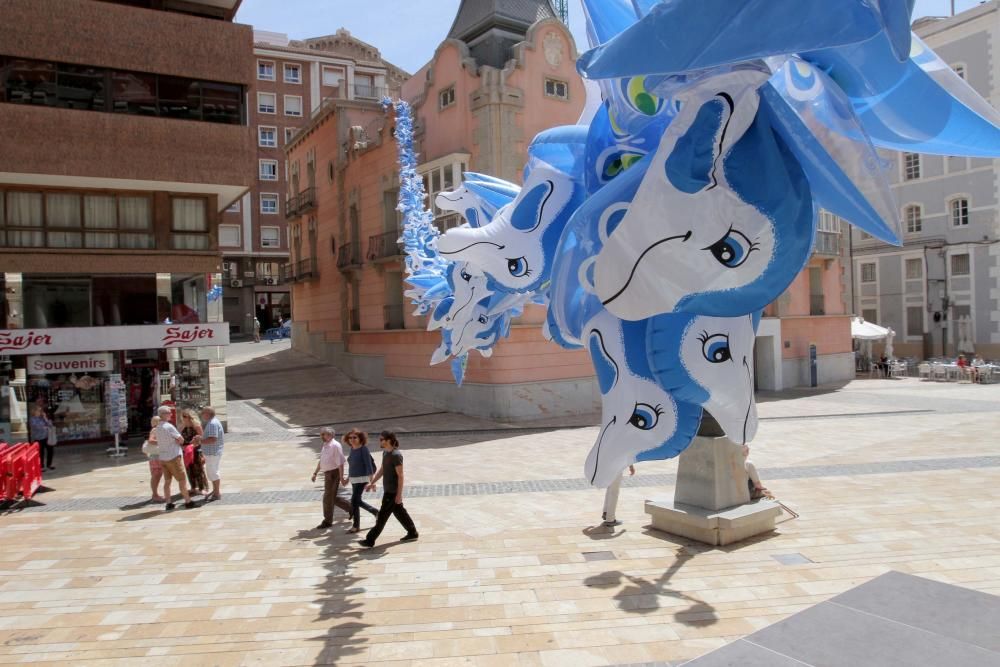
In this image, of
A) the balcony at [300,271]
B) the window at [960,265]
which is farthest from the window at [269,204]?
the window at [960,265]

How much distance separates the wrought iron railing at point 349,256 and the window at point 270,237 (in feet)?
74.2

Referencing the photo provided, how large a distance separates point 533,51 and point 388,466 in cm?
1624

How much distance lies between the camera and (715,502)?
360 inches

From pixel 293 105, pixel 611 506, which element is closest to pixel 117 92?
pixel 611 506

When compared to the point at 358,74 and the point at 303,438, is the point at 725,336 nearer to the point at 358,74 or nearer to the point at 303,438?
the point at 303,438

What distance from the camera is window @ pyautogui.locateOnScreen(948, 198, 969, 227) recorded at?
119ft

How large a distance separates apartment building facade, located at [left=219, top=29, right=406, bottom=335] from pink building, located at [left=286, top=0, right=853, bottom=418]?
16.1 meters

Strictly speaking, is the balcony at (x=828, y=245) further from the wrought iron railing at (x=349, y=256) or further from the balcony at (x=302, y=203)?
the balcony at (x=302, y=203)

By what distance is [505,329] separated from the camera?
9.70 m

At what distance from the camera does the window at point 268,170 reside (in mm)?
50469

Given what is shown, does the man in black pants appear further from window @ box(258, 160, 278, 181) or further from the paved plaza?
window @ box(258, 160, 278, 181)

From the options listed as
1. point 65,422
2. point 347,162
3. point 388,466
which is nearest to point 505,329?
point 388,466

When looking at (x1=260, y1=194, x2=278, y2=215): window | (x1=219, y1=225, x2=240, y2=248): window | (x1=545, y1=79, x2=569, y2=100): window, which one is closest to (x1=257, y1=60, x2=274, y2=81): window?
(x1=260, y1=194, x2=278, y2=215): window

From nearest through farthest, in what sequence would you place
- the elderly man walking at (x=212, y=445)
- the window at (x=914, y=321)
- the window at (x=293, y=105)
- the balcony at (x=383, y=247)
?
the elderly man walking at (x=212, y=445) → the balcony at (x=383, y=247) → the window at (x=914, y=321) → the window at (x=293, y=105)
